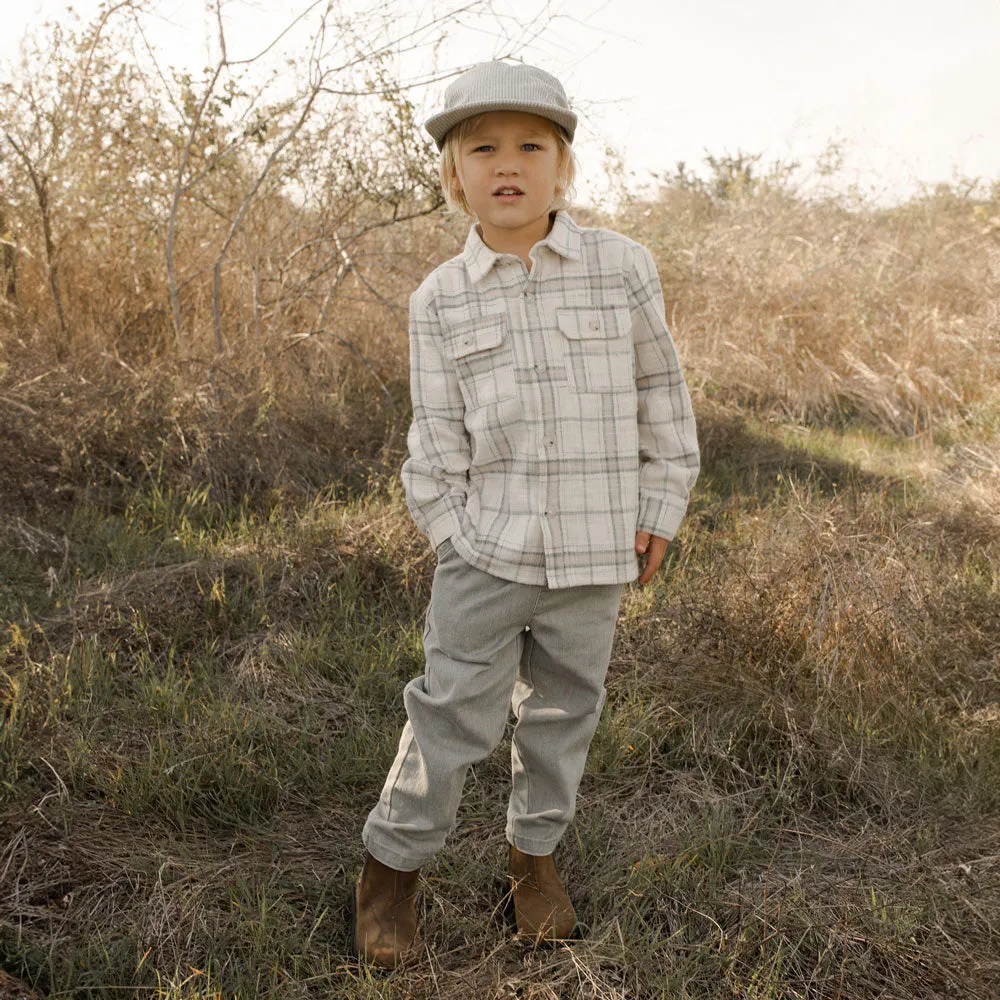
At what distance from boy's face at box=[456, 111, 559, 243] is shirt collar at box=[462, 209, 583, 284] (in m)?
0.05

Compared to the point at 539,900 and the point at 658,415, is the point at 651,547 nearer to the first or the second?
the point at 658,415

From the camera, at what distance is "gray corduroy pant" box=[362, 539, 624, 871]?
5.65 ft

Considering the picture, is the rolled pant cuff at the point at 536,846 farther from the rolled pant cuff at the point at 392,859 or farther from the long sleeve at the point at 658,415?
the long sleeve at the point at 658,415

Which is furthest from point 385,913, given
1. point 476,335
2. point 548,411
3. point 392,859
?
point 476,335

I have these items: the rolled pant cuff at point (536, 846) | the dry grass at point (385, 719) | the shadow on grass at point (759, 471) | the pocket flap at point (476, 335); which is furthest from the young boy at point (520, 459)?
the shadow on grass at point (759, 471)

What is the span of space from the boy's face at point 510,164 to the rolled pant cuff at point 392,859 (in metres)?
1.19

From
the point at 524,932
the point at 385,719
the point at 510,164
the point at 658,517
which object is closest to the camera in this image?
the point at 510,164

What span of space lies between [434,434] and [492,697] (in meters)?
0.50

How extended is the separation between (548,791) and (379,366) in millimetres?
3842

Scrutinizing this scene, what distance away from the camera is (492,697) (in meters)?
1.78

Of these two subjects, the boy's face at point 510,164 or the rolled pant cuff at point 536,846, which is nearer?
the boy's face at point 510,164

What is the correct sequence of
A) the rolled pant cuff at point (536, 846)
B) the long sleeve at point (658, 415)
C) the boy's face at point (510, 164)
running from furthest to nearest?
1. the rolled pant cuff at point (536, 846)
2. the long sleeve at point (658, 415)
3. the boy's face at point (510, 164)

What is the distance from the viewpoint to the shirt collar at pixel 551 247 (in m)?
1.73

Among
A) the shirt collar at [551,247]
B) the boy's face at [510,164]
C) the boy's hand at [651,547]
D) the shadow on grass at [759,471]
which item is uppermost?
the boy's face at [510,164]
